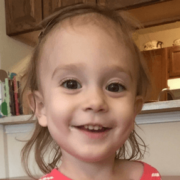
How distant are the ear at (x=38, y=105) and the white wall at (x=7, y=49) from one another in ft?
3.99

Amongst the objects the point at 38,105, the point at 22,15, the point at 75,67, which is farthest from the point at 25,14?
the point at 75,67

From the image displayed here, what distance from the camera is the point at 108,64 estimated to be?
480mm

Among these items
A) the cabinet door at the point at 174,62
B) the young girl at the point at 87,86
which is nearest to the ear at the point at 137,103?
the young girl at the point at 87,86

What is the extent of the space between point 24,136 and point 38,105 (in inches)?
45.6

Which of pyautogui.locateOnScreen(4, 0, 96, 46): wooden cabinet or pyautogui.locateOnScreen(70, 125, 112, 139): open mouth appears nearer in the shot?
pyautogui.locateOnScreen(70, 125, 112, 139): open mouth

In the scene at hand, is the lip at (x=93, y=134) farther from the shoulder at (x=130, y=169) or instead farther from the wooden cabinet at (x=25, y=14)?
the wooden cabinet at (x=25, y=14)

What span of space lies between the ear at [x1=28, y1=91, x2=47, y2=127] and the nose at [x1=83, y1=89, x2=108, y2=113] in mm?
162

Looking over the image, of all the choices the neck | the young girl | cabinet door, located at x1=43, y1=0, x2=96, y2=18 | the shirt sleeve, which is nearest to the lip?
the young girl

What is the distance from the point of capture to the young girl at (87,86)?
473mm

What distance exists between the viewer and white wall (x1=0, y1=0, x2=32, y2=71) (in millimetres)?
1729

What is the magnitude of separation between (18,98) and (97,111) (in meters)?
1.19

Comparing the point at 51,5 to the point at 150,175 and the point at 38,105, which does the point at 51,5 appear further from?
the point at 150,175

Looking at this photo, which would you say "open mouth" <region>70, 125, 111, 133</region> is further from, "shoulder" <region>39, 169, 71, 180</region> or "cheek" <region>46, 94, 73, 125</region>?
"shoulder" <region>39, 169, 71, 180</region>

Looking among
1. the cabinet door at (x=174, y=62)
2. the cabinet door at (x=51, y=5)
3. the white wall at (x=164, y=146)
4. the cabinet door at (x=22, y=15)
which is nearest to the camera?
the white wall at (x=164, y=146)
